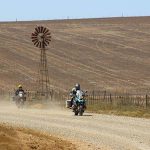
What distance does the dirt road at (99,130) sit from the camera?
822 inches

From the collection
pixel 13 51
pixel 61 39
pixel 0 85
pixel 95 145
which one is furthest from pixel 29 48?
pixel 95 145

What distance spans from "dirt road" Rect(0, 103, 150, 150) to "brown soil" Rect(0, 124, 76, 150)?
2.84 feet

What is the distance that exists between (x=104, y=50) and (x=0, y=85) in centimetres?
2599

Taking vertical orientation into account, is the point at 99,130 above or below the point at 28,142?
below

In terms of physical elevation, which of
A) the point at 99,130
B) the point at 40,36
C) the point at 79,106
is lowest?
the point at 79,106

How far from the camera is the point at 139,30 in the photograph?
359 ft

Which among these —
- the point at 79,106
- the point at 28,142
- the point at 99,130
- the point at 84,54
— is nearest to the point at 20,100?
the point at 79,106

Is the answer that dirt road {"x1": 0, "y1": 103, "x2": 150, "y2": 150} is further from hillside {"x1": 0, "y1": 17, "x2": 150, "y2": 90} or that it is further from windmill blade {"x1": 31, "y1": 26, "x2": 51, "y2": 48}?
hillside {"x1": 0, "y1": 17, "x2": 150, "y2": 90}

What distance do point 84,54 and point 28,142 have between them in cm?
6981

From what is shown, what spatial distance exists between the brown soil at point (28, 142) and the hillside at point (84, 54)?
45.6 m

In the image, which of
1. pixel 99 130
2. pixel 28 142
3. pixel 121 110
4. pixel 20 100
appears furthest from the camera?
pixel 20 100

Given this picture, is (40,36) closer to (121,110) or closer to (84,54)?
(121,110)

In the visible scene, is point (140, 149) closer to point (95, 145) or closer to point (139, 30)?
point (95, 145)

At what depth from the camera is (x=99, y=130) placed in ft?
83.2
